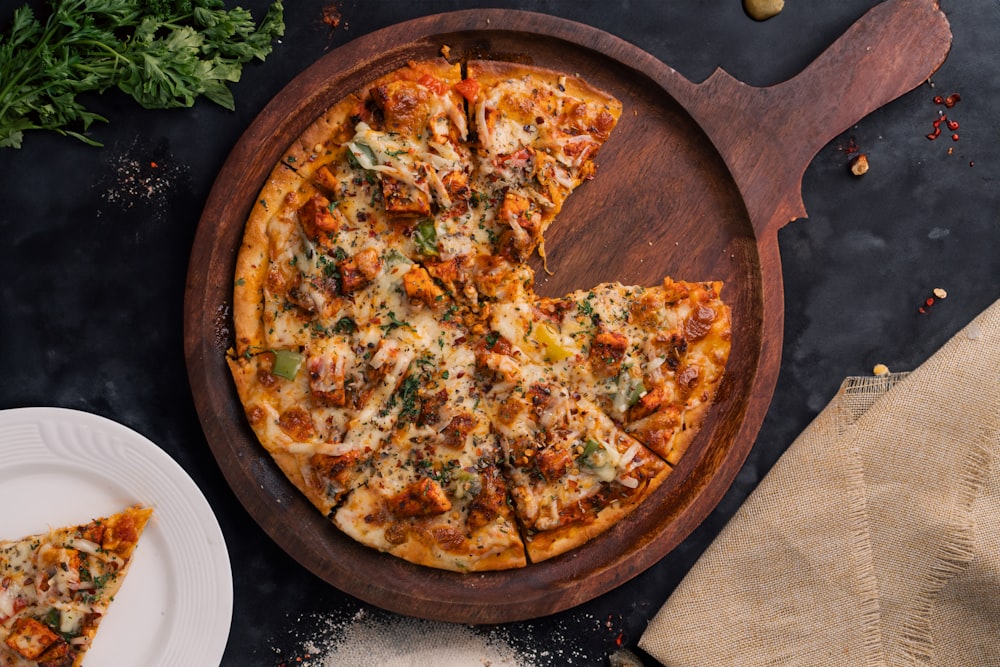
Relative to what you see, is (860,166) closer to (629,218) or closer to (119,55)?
(629,218)

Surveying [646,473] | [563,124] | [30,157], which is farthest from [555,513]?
[30,157]

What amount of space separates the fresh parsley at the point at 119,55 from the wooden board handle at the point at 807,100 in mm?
2894

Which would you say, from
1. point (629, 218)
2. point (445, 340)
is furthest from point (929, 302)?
point (445, 340)

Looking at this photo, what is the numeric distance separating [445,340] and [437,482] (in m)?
0.89

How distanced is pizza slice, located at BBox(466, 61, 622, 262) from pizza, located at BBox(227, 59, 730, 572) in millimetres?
13

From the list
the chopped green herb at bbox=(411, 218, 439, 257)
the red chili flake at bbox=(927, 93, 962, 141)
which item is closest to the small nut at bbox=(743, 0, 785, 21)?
the red chili flake at bbox=(927, 93, 962, 141)

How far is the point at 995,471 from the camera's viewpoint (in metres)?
5.33

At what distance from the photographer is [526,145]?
5.14 m

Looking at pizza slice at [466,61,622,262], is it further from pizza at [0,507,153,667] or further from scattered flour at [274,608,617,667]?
pizza at [0,507,153,667]

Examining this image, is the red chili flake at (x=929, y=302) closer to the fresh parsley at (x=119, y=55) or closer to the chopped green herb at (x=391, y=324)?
the chopped green herb at (x=391, y=324)

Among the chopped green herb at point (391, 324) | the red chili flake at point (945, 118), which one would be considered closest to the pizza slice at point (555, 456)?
the chopped green herb at point (391, 324)

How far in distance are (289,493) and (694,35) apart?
160 inches

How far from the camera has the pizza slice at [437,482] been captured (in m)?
5.06

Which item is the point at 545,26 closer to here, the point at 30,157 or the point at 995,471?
Result: the point at 30,157
